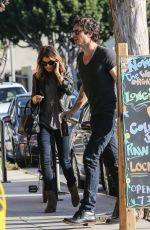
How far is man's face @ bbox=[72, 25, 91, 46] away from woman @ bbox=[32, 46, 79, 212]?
872 mm

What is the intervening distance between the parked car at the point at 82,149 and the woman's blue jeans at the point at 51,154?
1094 millimetres

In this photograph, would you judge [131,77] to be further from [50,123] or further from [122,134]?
[50,123]

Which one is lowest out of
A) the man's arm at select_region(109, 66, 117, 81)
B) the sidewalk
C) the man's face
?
the sidewalk

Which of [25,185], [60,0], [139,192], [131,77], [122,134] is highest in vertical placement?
[60,0]

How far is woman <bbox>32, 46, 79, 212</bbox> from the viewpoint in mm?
8508

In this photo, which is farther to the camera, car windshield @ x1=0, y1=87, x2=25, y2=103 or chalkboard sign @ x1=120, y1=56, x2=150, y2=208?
car windshield @ x1=0, y1=87, x2=25, y2=103

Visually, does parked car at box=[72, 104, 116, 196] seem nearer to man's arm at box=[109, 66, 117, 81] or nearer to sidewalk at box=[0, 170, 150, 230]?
sidewalk at box=[0, 170, 150, 230]

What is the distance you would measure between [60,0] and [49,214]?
94.6 feet

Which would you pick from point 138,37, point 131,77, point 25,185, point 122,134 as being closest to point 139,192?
point 122,134

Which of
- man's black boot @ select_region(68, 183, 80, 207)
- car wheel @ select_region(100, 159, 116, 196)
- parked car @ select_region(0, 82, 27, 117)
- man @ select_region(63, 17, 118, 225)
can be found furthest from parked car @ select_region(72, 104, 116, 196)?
parked car @ select_region(0, 82, 27, 117)

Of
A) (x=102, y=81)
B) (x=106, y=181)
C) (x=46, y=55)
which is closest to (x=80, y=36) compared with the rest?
(x=102, y=81)

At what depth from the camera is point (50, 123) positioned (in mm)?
8516

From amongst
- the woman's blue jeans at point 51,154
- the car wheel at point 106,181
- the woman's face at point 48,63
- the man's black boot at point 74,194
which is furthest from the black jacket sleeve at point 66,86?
the car wheel at point 106,181

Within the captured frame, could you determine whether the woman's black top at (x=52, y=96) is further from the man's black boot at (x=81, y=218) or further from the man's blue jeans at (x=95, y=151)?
the man's black boot at (x=81, y=218)
